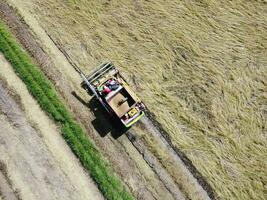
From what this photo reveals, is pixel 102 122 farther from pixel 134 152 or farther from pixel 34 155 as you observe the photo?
pixel 34 155

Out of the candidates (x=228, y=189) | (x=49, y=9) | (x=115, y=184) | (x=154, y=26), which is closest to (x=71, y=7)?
(x=49, y=9)

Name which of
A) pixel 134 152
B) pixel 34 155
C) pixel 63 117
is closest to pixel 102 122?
pixel 63 117

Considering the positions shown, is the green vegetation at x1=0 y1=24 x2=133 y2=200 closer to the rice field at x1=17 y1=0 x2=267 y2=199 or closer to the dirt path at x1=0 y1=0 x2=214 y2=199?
the dirt path at x1=0 y1=0 x2=214 y2=199

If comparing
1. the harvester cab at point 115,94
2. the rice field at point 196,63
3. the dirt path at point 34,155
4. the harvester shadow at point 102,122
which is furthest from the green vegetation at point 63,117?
the rice field at point 196,63

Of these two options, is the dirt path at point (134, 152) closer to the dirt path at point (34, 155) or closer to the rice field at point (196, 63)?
the rice field at point (196, 63)

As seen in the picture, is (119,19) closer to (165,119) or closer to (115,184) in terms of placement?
(165,119)

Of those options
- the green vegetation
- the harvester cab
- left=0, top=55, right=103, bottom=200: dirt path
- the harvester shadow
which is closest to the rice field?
the harvester cab
